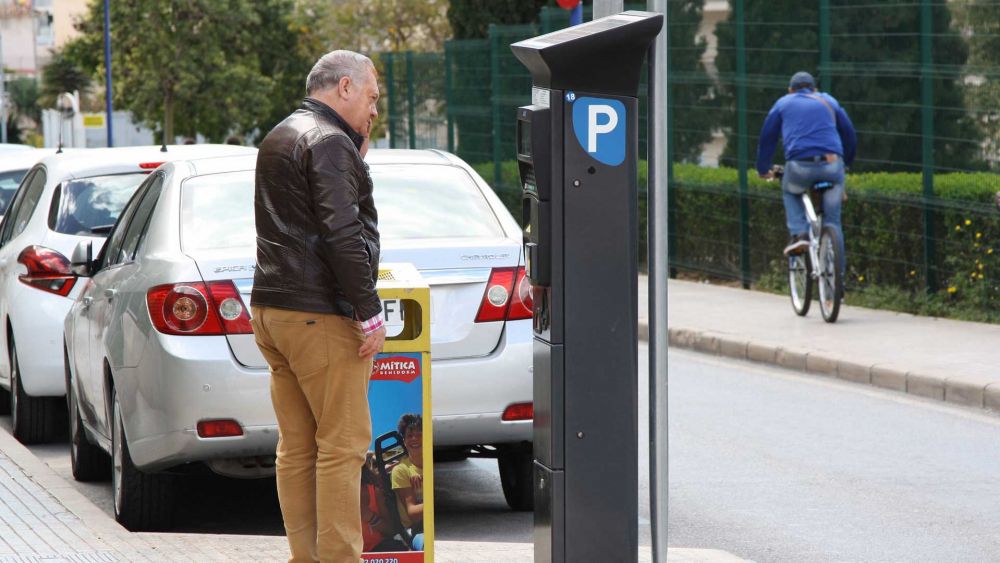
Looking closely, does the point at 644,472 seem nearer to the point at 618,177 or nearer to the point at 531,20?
the point at 618,177

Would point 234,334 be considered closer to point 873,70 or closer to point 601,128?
point 601,128

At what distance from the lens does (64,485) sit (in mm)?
7285

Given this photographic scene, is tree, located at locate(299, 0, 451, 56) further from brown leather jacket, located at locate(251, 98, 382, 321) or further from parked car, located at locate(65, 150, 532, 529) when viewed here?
brown leather jacket, located at locate(251, 98, 382, 321)

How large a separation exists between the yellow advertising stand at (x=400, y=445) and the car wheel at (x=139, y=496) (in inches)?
68.1

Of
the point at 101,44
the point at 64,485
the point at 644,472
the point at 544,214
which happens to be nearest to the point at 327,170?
the point at 544,214

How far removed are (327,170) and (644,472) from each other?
376cm

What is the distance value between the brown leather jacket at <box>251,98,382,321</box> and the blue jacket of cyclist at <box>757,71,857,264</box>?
27.2 feet

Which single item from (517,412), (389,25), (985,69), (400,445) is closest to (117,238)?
(517,412)

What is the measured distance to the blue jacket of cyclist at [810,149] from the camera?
1289 centimetres

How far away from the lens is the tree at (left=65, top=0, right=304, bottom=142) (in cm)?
4959

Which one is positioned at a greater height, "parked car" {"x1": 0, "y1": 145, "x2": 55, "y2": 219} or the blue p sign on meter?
the blue p sign on meter

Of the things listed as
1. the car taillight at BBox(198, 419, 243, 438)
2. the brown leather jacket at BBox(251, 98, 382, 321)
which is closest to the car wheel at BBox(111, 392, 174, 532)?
the car taillight at BBox(198, 419, 243, 438)

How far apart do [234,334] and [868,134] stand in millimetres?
9244

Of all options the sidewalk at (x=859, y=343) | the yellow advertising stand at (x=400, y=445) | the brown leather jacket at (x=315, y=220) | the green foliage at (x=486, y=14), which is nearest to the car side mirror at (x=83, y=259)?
the yellow advertising stand at (x=400, y=445)
